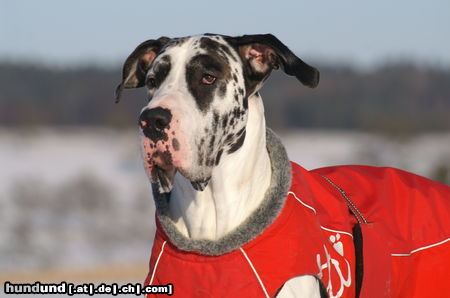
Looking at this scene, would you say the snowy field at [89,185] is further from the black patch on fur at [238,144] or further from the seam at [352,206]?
the black patch on fur at [238,144]

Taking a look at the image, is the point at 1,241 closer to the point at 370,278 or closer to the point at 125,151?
the point at 125,151

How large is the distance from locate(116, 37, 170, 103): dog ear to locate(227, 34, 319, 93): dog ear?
412mm

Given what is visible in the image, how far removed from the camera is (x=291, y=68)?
402 centimetres

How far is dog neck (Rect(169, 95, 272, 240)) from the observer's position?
13.3 feet

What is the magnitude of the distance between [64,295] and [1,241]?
965cm

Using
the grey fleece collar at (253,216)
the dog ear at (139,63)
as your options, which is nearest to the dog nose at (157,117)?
the grey fleece collar at (253,216)

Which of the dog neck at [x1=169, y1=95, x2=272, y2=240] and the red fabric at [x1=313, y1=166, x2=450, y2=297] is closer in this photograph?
the dog neck at [x1=169, y1=95, x2=272, y2=240]

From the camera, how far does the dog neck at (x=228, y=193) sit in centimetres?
404

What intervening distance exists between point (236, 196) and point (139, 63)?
890 mm

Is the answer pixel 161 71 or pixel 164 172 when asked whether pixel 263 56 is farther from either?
pixel 164 172

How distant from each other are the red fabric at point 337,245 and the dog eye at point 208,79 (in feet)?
2.16

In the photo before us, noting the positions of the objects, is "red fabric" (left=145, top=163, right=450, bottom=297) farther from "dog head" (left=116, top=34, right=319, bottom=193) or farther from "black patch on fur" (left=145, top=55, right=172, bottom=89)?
"black patch on fur" (left=145, top=55, right=172, bottom=89)

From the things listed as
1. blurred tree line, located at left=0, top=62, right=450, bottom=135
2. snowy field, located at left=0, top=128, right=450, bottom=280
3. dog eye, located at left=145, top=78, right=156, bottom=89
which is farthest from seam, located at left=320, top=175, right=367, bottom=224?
blurred tree line, located at left=0, top=62, right=450, bottom=135

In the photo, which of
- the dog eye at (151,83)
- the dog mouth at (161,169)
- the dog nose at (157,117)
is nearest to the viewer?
the dog nose at (157,117)
